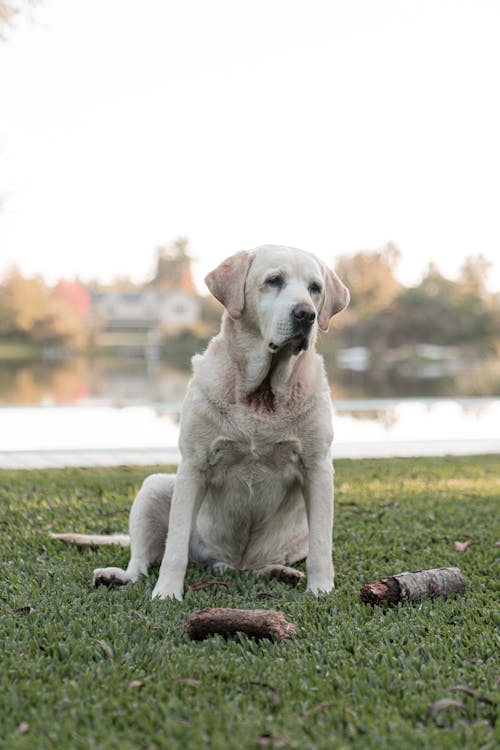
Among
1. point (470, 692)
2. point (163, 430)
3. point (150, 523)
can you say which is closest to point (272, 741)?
point (470, 692)

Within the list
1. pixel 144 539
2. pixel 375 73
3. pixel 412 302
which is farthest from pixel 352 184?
pixel 144 539

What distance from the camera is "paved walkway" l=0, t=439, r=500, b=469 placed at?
8469mm

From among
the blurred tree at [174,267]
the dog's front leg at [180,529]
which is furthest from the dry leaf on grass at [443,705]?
the blurred tree at [174,267]

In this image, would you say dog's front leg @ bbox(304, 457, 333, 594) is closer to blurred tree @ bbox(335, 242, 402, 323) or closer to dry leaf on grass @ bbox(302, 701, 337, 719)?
dry leaf on grass @ bbox(302, 701, 337, 719)

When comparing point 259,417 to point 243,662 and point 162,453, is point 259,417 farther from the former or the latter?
point 162,453

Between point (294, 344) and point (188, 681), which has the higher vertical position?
point (294, 344)

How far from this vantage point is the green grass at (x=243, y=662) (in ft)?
7.06

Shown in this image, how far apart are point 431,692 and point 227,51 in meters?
29.3

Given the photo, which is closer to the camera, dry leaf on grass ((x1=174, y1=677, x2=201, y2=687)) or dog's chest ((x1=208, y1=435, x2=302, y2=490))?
dry leaf on grass ((x1=174, y1=677, x2=201, y2=687))

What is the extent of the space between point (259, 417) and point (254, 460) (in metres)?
0.21

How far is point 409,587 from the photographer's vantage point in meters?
3.39

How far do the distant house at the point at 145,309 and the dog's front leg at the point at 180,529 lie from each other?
80758 millimetres

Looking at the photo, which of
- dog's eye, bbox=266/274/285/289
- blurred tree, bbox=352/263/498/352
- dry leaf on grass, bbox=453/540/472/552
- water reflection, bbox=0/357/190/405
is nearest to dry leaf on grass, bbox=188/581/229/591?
dog's eye, bbox=266/274/285/289

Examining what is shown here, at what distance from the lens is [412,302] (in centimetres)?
5778
